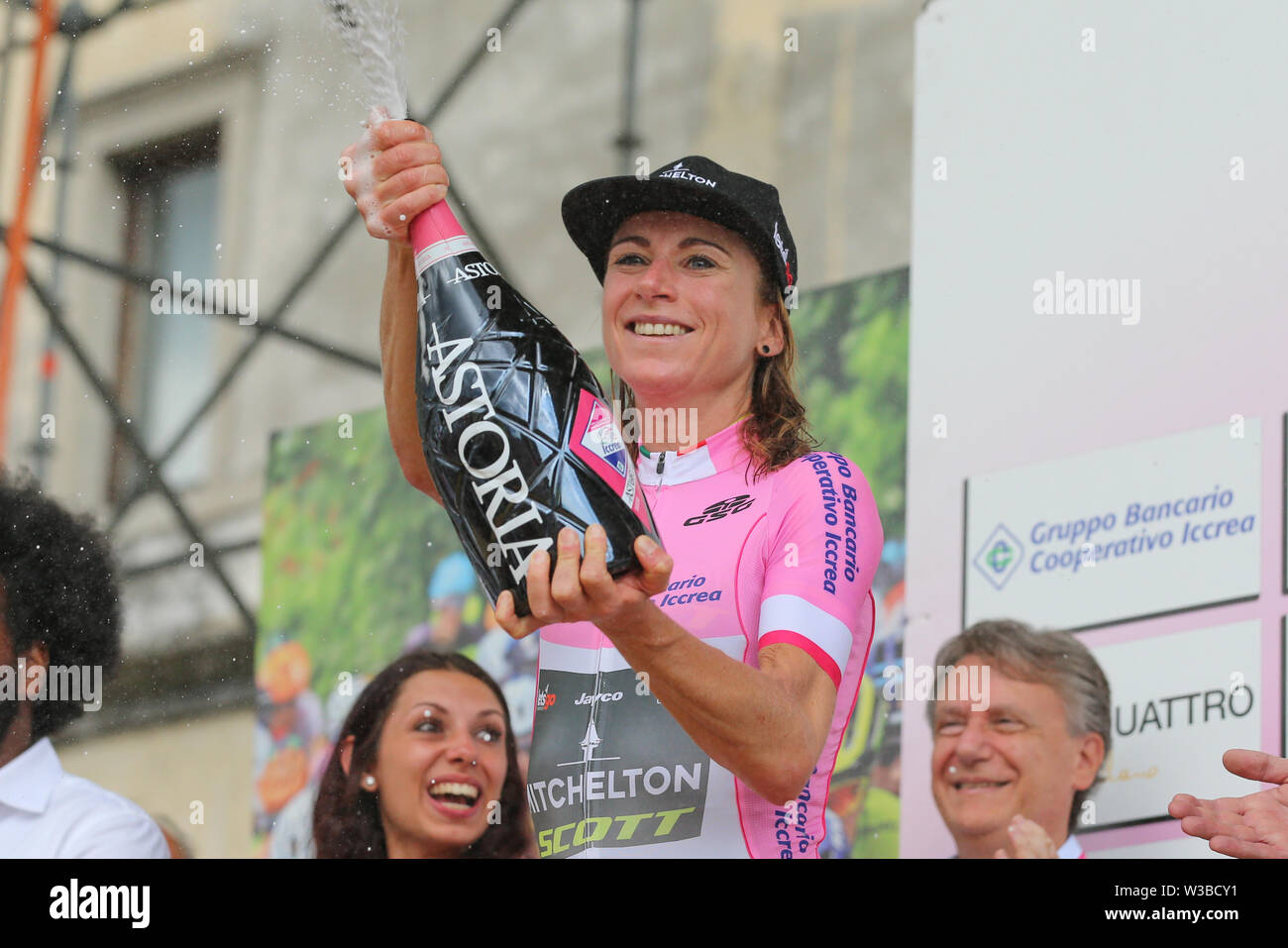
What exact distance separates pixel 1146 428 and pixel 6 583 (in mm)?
1825

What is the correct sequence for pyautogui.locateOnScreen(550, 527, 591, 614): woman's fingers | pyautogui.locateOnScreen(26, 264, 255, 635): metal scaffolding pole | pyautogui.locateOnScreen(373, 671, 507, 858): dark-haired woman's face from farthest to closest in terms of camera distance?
pyautogui.locateOnScreen(26, 264, 255, 635): metal scaffolding pole
pyautogui.locateOnScreen(373, 671, 507, 858): dark-haired woman's face
pyautogui.locateOnScreen(550, 527, 591, 614): woman's fingers

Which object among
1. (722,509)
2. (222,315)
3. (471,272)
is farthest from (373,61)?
(222,315)

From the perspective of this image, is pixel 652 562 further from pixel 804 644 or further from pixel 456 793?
pixel 456 793

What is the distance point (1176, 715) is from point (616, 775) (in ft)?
4.55

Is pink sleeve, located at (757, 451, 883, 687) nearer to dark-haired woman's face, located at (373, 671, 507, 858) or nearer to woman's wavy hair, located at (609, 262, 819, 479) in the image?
woman's wavy hair, located at (609, 262, 819, 479)

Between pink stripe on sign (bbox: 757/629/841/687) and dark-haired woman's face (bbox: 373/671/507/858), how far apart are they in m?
1.87

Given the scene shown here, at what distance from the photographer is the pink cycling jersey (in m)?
1.63

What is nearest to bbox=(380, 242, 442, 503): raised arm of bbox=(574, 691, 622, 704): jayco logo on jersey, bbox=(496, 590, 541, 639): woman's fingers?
bbox=(574, 691, 622, 704): jayco logo on jersey

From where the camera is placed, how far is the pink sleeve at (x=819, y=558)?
1604 mm

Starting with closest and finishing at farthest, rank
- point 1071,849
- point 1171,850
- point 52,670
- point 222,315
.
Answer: point 52,670 < point 1171,850 < point 1071,849 < point 222,315

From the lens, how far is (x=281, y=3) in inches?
195

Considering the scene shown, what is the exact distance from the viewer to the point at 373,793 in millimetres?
3473
